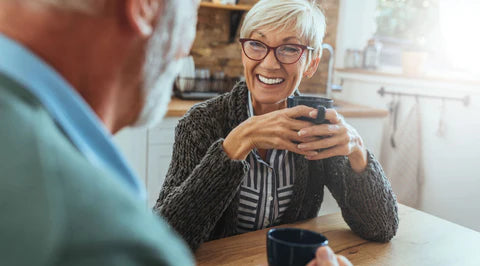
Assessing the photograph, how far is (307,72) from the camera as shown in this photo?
149cm

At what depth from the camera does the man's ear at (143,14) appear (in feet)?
1.46

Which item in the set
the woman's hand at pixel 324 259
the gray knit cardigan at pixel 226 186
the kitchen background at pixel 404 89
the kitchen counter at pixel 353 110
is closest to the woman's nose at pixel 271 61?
the gray knit cardigan at pixel 226 186

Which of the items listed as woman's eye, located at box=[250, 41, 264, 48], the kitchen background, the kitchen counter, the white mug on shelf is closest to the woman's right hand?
woman's eye, located at box=[250, 41, 264, 48]

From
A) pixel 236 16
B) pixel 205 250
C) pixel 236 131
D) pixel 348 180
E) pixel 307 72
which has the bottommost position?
pixel 205 250

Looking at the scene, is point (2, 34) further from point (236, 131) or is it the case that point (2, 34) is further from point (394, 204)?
point (394, 204)

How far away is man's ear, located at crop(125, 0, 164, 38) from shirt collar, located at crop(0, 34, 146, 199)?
0.09 metres

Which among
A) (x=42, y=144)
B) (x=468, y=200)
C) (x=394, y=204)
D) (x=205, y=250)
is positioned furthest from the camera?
(x=468, y=200)

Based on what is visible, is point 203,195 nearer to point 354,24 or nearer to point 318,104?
point 318,104

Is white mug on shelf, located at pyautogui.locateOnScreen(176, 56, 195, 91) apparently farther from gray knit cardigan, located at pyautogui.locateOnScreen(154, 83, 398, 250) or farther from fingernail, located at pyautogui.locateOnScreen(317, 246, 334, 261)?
fingernail, located at pyautogui.locateOnScreen(317, 246, 334, 261)

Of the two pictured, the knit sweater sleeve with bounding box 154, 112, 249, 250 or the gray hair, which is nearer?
the gray hair

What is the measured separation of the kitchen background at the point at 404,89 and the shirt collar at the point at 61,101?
1.95m

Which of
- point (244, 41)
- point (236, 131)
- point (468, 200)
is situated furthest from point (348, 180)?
point (468, 200)

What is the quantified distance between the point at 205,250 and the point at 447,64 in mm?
2662

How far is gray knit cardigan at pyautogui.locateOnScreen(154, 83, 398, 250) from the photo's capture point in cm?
110
